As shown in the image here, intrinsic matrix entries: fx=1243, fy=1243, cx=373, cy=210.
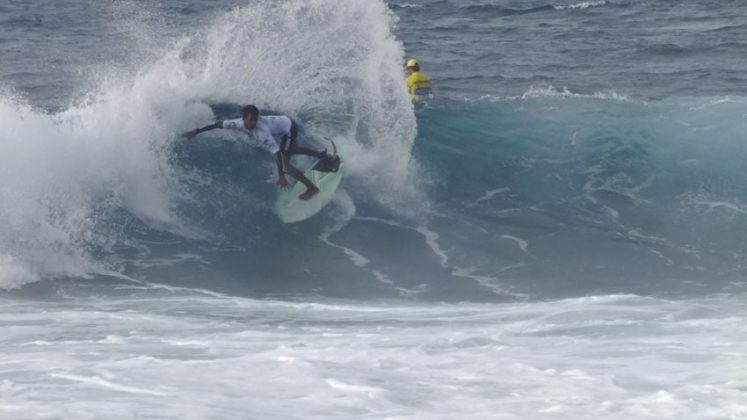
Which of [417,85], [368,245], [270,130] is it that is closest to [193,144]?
[270,130]

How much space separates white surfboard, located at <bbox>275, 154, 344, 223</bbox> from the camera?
14.7m

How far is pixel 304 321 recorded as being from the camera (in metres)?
11.1

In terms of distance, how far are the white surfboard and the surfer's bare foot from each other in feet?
0.15

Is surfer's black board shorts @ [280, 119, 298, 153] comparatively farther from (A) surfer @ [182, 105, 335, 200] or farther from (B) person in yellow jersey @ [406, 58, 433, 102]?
(B) person in yellow jersey @ [406, 58, 433, 102]

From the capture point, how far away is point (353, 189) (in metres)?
15.7

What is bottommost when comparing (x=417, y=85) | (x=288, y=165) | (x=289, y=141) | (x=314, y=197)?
(x=314, y=197)

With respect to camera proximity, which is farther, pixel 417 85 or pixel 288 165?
pixel 417 85

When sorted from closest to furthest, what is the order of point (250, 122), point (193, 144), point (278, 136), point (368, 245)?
point (250, 122) → point (278, 136) → point (368, 245) → point (193, 144)

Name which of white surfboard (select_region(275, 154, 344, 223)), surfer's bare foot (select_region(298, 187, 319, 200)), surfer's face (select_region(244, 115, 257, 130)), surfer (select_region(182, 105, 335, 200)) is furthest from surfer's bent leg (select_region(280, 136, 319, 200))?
surfer's face (select_region(244, 115, 257, 130))

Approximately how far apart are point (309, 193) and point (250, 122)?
4.86 feet

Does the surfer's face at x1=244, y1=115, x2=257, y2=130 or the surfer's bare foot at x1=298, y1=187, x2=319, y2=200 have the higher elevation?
the surfer's face at x1=244, y1=115, x2=257, y2=130

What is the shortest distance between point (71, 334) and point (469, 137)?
9401 mm

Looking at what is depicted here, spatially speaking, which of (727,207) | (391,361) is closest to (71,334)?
(391,361)

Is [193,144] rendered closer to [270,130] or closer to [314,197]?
[314,197]
